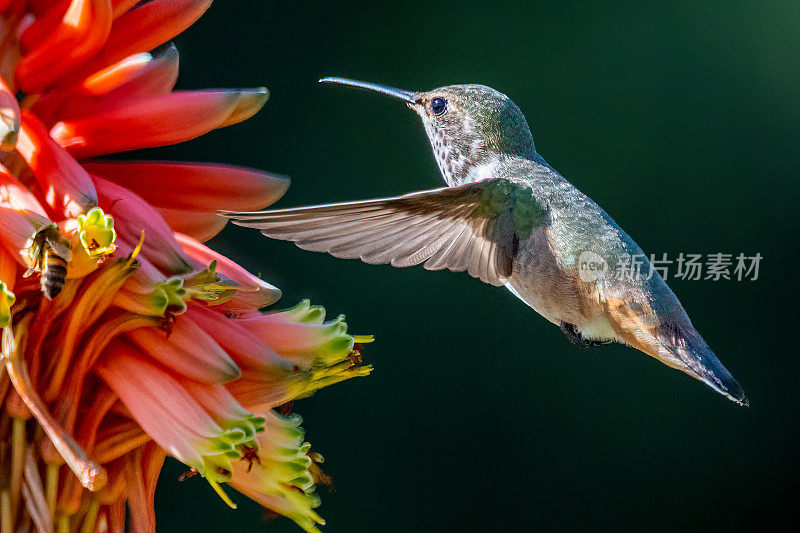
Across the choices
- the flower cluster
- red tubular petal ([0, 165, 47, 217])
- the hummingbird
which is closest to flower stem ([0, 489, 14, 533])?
the flower cluster

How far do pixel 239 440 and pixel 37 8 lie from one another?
43cm

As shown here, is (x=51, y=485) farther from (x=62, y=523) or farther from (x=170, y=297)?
(x=170, y=297)

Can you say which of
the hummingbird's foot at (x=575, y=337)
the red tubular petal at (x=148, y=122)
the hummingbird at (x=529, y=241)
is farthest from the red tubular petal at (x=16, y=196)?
the hummingbird's foot at (x=575, y=337)

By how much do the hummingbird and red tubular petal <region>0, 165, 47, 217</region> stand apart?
536mm

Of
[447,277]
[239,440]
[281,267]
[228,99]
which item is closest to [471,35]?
[447,277]

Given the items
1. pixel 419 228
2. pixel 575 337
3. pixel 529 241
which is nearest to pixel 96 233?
pixel 419 228

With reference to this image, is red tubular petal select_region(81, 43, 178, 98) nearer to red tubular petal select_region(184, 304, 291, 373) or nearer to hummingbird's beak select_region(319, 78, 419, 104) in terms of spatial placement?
red tubular petal select_region(184, 304, 291, 373)

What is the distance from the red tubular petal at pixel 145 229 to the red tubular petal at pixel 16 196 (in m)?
0.07

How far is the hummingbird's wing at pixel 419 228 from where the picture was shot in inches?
38.3

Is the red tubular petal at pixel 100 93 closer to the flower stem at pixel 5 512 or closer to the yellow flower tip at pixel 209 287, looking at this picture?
the yellow flower tip at pixel 209 287

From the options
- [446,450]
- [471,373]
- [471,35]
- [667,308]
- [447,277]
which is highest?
[471,35]

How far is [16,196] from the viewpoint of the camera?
68 centimetres

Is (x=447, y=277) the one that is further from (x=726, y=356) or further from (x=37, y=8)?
(x=37, y=8)

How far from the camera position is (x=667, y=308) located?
1347 mm
